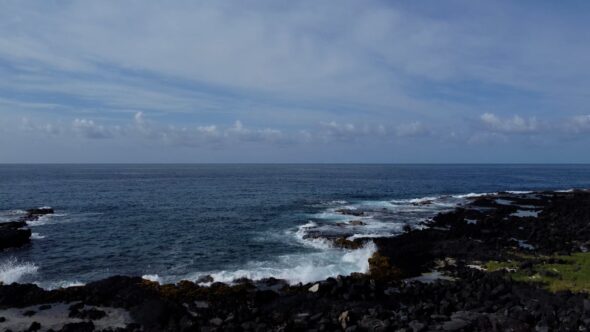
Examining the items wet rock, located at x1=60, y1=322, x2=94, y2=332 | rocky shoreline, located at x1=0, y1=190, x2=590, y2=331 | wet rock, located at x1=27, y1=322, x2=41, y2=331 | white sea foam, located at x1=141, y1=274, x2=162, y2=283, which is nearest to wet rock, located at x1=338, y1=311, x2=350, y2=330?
rocky shoreline, located at x1=0, y1=190, x2=590, y2=331

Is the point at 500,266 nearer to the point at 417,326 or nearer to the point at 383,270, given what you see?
the point at 383,270

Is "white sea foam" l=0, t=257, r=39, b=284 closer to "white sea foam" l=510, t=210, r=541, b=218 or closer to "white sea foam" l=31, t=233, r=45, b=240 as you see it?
"white sea foam" l=31, t=233, r=45, b=240

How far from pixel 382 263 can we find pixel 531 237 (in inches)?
887

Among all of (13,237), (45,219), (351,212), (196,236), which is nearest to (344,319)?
(196,236)

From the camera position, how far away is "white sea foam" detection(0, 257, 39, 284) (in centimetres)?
3372

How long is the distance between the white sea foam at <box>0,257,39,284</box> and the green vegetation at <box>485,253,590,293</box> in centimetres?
3700

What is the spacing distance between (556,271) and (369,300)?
15424 mm

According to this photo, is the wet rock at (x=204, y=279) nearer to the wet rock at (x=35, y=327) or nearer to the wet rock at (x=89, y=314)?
the wet rock at (x=89, y=314)

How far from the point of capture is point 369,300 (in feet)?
88.9

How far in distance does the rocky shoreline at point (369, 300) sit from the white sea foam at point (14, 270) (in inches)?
211

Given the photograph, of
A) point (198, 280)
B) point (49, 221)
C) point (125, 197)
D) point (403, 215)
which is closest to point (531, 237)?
point (403, 215)

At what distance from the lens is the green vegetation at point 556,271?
28938 millimetres

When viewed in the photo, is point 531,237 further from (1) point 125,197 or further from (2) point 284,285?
(1) point 125,197

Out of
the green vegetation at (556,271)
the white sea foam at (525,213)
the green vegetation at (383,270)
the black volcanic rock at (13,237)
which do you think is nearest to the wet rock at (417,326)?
the green vegetation at (383,270)
